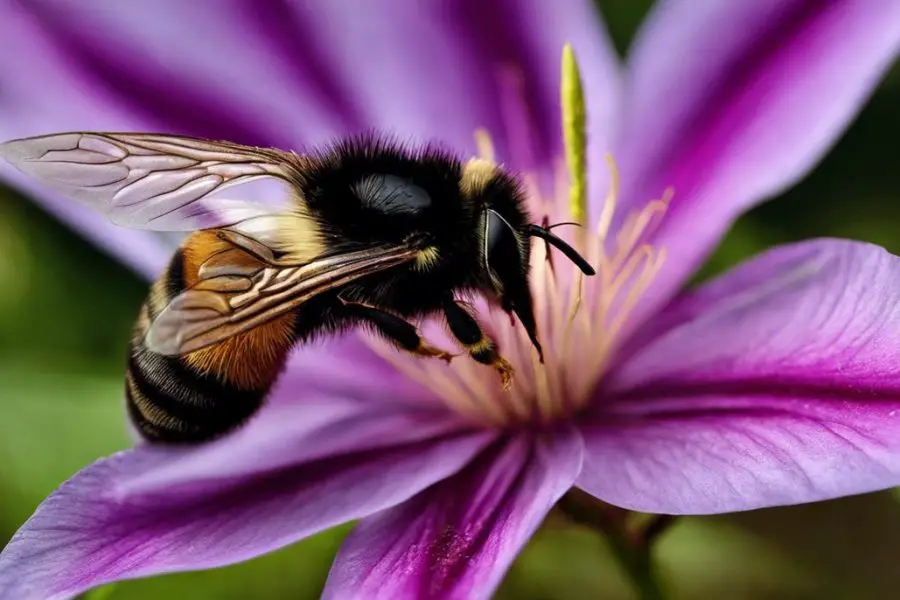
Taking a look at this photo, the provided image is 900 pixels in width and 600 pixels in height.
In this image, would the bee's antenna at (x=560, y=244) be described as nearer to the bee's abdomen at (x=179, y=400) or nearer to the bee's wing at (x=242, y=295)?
the bee's wing at (x=242, y=295)

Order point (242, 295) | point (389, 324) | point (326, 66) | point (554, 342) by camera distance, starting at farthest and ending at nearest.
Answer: point (326, 66) < point (554, 342) < point (389, 324) < point (242, 295)

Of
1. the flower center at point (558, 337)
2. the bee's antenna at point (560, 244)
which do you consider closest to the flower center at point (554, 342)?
the flower center at point (558, 337)

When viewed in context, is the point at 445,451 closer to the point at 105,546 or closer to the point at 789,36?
the point at 105,546

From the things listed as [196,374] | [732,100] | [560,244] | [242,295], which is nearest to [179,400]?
[196,374]

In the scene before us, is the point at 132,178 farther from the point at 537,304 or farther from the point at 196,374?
the point at 537,304

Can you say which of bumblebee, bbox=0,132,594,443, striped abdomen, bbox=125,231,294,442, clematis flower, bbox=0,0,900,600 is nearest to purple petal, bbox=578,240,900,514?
clematis flower, bbox=0,0,900,600

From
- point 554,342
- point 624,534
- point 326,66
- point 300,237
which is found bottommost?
point 624,534

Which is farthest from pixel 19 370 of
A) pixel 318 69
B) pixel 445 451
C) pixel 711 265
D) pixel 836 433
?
pixel 836 433
